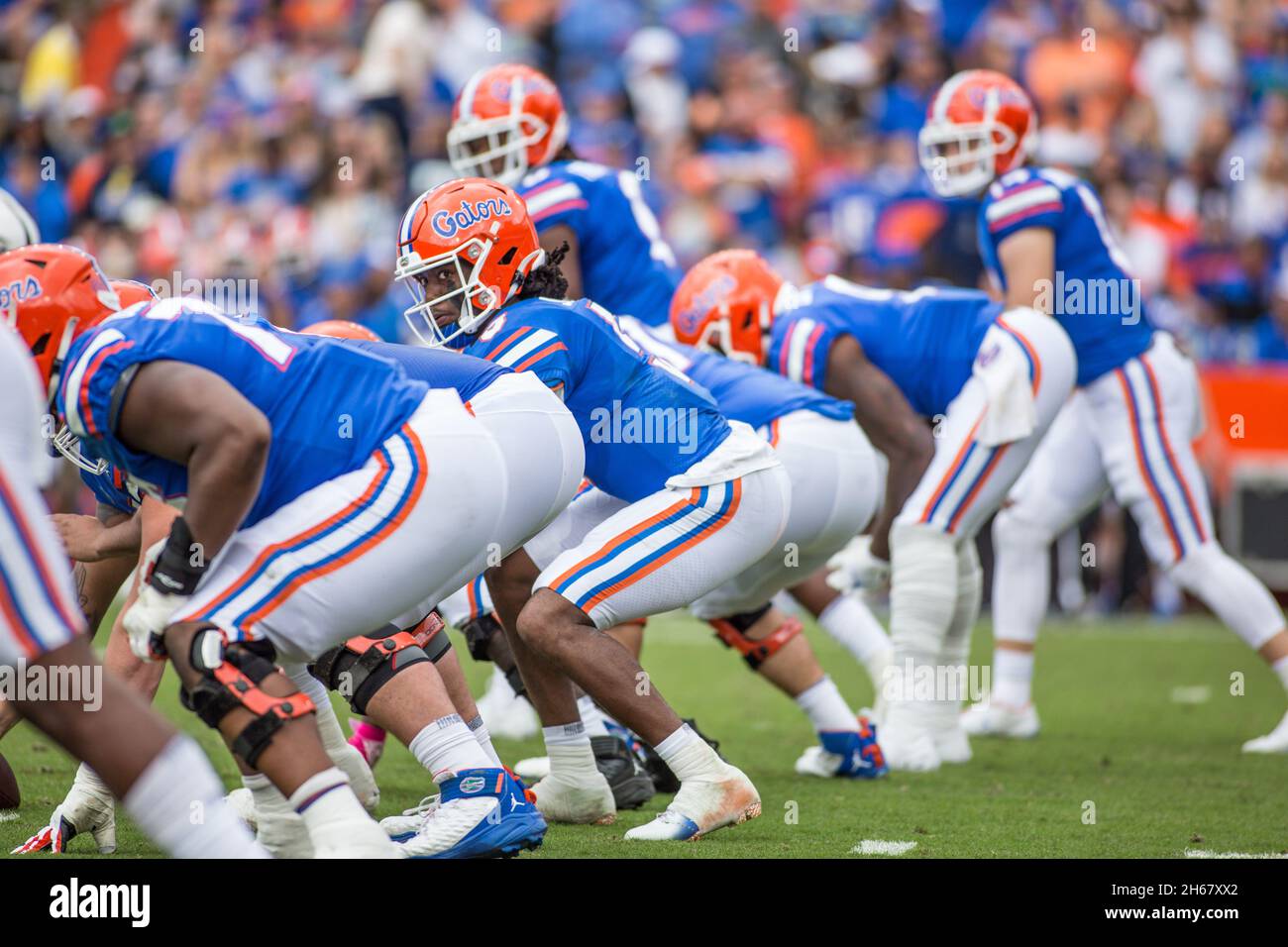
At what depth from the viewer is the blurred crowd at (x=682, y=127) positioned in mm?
12375

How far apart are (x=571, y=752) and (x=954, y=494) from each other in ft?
6.69

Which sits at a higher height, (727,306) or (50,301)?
(727,306)

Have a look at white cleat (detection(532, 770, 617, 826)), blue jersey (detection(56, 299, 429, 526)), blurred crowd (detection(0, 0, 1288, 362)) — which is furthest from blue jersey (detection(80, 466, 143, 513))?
blurred crowd (detection(0, 0, 1288, 362))

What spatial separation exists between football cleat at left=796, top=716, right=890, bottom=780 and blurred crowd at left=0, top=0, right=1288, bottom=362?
6.57 m

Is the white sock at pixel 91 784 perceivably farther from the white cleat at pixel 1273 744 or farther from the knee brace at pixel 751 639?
the white cleat at pixel 1273 744

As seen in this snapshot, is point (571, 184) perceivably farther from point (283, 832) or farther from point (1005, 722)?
point (283, 832)

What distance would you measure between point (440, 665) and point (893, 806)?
57.9 inches

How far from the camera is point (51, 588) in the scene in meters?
3.02

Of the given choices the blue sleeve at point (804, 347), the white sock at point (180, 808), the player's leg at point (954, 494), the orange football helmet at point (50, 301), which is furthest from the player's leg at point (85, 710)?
the player's leg at point (954, 494)

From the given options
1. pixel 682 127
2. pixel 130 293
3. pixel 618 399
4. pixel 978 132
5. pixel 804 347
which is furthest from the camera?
pixel 682 127

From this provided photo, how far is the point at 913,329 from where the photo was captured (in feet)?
20.4

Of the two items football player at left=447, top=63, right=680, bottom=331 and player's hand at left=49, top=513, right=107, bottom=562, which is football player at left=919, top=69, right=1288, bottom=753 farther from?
player's hand at left=49, top=513, right=107, bottom=562

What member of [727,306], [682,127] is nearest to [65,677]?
[727,306]

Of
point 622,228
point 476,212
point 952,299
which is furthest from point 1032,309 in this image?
point 476,212
